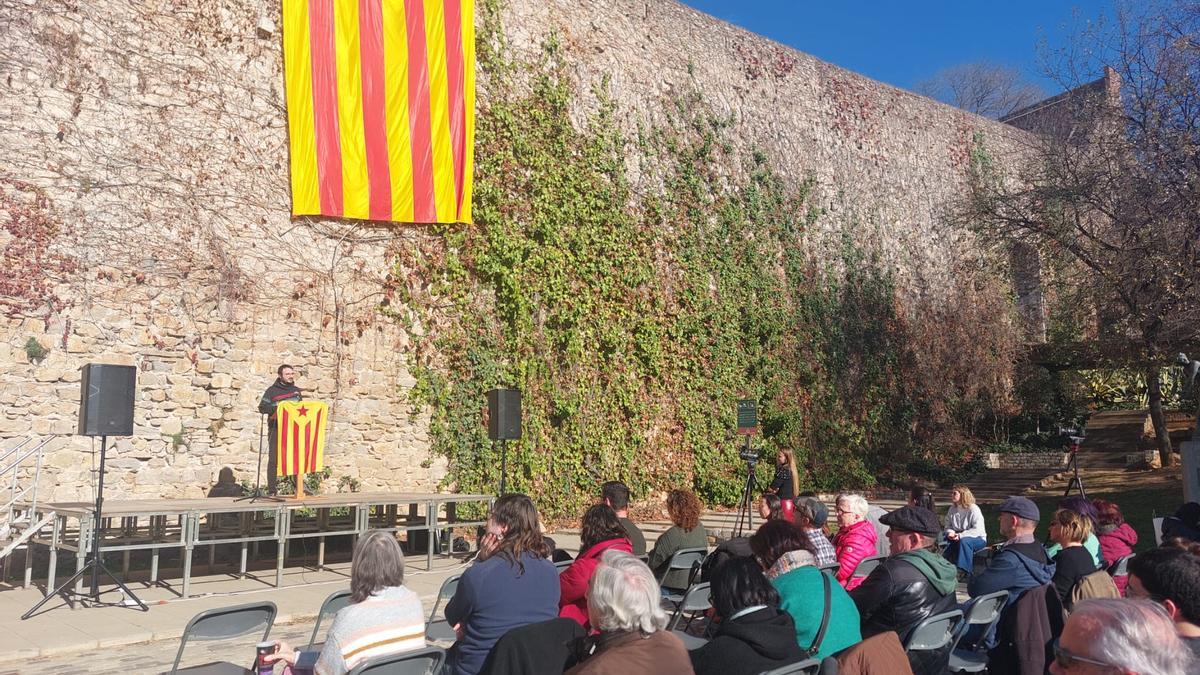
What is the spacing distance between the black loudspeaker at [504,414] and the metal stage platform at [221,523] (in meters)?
0.60

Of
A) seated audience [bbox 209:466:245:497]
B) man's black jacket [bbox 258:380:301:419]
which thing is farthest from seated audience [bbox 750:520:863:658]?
seated audience [bbox 209:466:245:497]

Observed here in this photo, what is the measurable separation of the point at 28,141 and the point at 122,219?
3.20 ft

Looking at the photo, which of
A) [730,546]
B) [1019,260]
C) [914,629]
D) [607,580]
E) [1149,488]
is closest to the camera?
[607,580]

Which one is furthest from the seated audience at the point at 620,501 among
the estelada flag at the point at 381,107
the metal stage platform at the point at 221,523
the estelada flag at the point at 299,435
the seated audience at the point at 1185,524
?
the estelada flag at the point at 381,107

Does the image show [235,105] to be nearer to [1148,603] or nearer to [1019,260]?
[1148,603]

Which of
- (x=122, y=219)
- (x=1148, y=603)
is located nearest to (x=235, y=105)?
(x=122, y=219)

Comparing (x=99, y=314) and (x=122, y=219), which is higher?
(x=122, y=219)

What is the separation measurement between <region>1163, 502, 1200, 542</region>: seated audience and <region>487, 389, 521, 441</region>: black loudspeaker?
212 inches

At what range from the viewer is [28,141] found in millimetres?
8133

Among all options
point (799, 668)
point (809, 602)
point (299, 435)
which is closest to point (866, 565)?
point (809, 602)

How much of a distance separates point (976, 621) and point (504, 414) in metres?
5.43

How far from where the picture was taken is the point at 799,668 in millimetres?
2641

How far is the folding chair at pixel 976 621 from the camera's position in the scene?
378cm

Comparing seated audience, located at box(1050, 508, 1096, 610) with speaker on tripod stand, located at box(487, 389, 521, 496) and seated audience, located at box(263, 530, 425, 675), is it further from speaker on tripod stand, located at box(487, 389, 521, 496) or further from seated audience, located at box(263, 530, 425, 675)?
speaker on tripod stand, located at box(487, 389, 521, 496)
